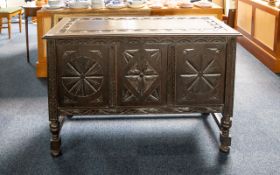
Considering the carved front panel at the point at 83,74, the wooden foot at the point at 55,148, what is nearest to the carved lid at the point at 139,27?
the carved front panel at the point at 83,74

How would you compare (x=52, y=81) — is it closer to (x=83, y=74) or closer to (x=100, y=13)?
(x=83, y=74)

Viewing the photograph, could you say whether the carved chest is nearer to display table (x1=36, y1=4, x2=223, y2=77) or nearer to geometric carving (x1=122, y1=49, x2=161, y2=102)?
geometric carving (x1=122, y1=49, x2=161, y2=102)

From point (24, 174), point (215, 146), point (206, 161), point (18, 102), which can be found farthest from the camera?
point (18, 102)

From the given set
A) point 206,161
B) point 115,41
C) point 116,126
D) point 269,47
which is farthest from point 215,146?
point 269,47

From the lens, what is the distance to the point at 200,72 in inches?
124

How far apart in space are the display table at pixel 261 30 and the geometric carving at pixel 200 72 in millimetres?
2653

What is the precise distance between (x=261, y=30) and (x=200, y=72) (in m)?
3.41

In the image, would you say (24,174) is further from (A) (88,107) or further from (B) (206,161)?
(B) (206,161)

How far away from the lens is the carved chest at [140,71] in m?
3.09

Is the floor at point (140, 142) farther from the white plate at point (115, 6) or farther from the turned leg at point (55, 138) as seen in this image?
the white plate at point (115, 6)

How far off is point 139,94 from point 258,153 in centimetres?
102

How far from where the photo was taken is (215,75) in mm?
3168

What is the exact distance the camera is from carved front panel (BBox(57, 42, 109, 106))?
10.1 ft

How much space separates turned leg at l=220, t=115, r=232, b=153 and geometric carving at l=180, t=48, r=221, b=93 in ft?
0.89
